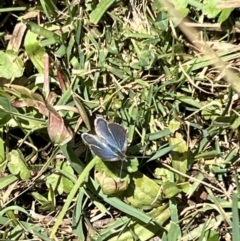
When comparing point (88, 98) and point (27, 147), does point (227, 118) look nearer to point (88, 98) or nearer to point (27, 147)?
point (88, 98)

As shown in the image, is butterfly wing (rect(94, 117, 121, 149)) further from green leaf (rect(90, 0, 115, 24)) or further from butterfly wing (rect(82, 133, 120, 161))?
green leaf (rect(90, 0, 115, 24))

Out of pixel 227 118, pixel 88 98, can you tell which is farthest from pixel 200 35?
pixel 88 98

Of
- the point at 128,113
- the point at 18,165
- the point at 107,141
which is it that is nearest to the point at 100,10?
the point at 128,113

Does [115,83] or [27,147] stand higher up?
[115,83]

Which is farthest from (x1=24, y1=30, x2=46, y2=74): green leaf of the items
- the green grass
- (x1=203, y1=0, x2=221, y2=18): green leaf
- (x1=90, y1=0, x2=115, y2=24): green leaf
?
(x1=203, y1=0, x2=221, y2=18): green leaf

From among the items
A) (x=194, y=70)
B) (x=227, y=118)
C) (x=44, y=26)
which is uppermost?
(x=44, y=26)

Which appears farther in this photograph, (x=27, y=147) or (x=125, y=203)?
(x=27, y=147)
